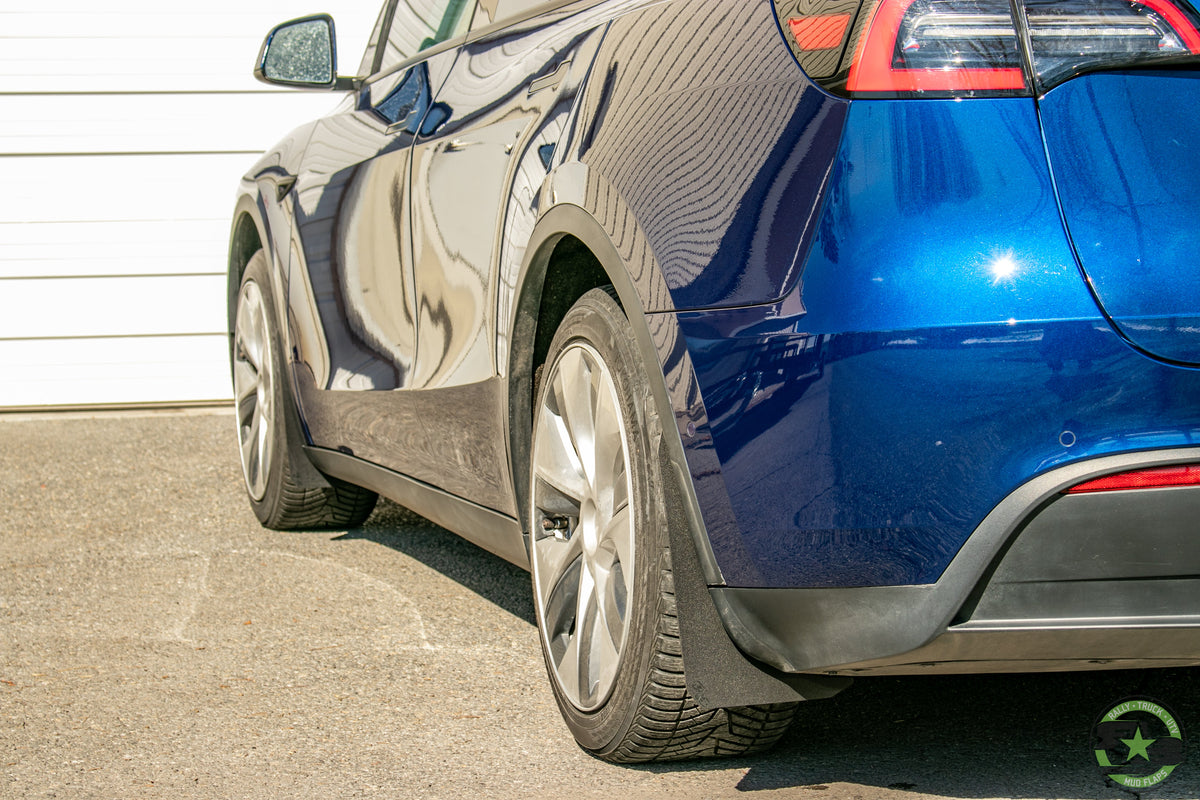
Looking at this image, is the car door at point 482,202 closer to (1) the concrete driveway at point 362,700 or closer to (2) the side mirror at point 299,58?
(1) the concrete driveway at point 362,700

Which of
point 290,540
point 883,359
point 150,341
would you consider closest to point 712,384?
point 883,359

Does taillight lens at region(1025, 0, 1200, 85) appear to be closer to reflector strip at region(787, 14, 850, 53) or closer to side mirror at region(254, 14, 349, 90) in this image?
reflector strip at region(787, 14, 850, 53)

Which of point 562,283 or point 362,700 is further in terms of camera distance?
point 362,700

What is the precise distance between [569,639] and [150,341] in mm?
5527

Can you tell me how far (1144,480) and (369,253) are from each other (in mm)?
2149

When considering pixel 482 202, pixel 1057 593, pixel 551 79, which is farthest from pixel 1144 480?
pixel 482 202

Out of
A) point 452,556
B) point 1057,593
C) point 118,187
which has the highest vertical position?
point 1057,593

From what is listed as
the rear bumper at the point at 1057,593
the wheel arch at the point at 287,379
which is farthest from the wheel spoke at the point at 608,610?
the wheel arch at the point at 287,379

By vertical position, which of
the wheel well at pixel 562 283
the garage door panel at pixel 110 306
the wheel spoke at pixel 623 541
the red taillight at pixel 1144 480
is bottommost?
the garage door panel at pixel 110 306

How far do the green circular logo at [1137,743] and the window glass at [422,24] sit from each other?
202cm

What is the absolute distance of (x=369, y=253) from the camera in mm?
3490

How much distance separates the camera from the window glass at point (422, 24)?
11.5ft

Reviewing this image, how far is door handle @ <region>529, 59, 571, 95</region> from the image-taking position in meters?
2.51

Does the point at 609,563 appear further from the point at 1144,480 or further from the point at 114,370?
the point at 114,370
